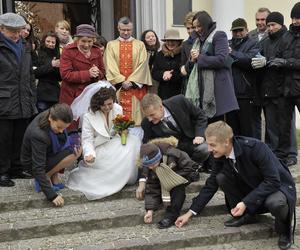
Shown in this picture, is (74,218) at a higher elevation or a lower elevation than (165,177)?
lower

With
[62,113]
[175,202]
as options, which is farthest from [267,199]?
[62,113]

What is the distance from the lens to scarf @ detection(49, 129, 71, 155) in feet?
14.4

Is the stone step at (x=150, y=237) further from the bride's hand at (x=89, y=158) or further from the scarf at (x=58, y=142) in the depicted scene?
the scarf at (x=58, y=142)

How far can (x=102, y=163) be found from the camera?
15.3 ft

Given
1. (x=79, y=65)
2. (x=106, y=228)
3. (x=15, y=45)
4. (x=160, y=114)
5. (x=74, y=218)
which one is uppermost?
(x=15, y=45)

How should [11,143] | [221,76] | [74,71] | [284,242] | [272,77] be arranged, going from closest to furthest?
[284,242] → [11,143] → [221,76] → [74,71] → [272,77]

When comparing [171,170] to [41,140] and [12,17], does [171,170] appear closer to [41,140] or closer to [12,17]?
[41,140]

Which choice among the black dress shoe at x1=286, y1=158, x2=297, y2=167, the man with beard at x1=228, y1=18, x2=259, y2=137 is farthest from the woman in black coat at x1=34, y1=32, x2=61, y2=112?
the black dress shoe at x1=286, y1=158, x2=297, y2=167

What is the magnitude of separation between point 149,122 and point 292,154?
195cm

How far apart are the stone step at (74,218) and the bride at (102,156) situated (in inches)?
8.1

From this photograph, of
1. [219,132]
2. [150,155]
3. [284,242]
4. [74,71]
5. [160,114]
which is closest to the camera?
[219,132]

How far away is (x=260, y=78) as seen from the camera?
5453 mm

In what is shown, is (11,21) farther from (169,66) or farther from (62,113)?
(169,66)

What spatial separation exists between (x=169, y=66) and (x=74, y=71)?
3.65ft
